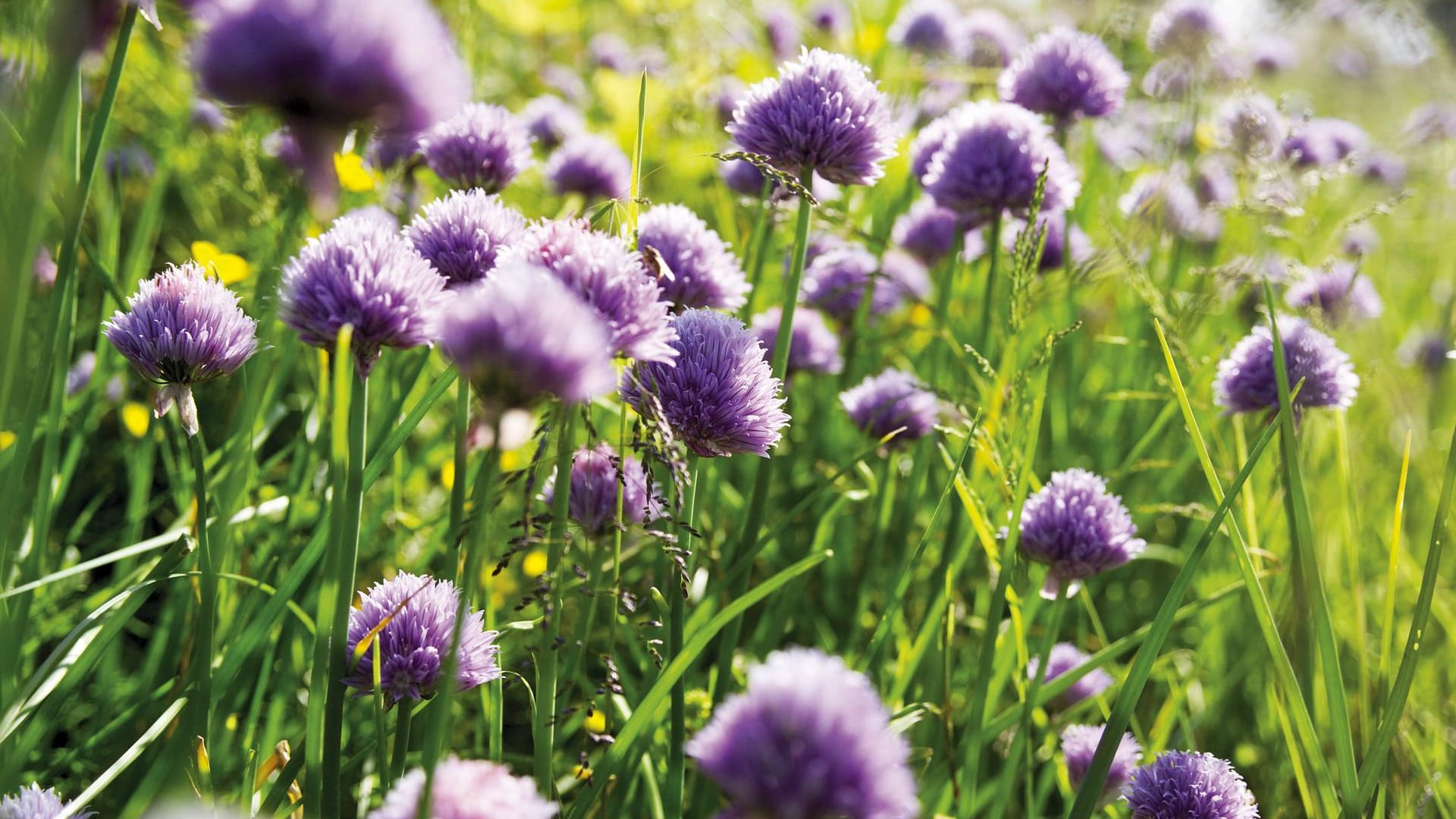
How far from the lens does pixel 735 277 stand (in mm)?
1246

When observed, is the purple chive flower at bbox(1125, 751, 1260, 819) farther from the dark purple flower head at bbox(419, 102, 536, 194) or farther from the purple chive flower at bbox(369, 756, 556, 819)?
the dark purple flower head at bbox(419, 102, 536, 194)

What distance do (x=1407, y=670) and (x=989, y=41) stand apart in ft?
7.48

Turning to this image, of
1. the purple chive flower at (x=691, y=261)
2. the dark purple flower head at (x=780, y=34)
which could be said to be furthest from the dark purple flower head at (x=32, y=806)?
the dark purple flower head at (x=780, y=34)

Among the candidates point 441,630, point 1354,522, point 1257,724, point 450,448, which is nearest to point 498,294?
point 441,630

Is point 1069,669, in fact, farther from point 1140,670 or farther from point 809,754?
point 809,754

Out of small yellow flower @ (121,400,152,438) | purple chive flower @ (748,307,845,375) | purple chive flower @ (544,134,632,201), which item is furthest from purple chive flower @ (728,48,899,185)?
small yellow flower @ (121,400,152,438)

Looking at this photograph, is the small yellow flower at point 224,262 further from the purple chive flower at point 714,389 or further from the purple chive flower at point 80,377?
the purple chive flower at point 714,389

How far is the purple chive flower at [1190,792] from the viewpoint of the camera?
853mm

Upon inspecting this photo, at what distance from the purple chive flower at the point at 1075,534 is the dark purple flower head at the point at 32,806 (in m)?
0.92

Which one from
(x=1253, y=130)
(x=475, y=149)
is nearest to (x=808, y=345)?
(x=475, y=149)

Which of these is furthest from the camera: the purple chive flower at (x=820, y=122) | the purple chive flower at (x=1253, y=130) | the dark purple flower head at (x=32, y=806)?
the purple chive flower at (x=1253, y=130)

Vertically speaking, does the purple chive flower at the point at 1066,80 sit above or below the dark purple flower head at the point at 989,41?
below

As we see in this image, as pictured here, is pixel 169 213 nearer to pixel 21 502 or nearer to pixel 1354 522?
pixel 21 502

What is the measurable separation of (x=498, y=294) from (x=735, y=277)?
0.70m
